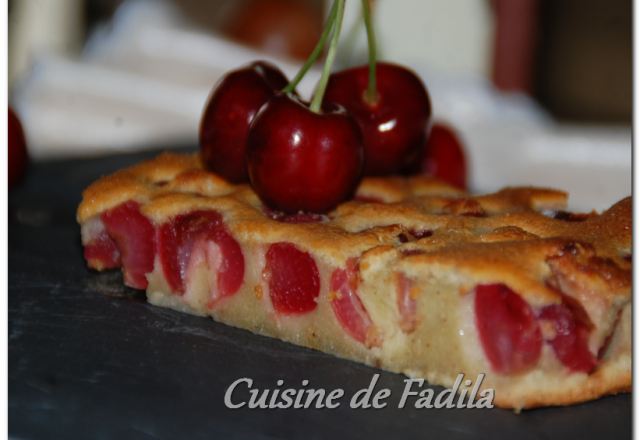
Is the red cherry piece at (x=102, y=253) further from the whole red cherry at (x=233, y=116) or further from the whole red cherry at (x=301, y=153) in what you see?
the whole red cherry at (x=301, y=153)

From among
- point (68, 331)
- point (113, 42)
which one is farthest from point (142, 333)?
point (113, 42)

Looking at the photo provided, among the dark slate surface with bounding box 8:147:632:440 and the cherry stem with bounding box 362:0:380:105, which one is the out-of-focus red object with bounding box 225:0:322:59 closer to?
the cherry stem with bounding box 362:0:380:105

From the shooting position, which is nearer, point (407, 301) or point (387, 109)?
point (407, 301)

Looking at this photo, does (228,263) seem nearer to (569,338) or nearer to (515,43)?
(569,338)

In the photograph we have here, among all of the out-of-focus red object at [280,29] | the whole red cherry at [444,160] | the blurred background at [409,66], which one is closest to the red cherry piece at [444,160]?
the whole red cherry at [444,160]

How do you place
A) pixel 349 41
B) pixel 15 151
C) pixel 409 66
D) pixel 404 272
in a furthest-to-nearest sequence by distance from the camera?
pixel 409 66
pixel 15 151
pixel 349 41
pixel 404 272

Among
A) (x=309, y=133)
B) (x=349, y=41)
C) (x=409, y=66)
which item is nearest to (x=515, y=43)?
(x=409, y=66)
